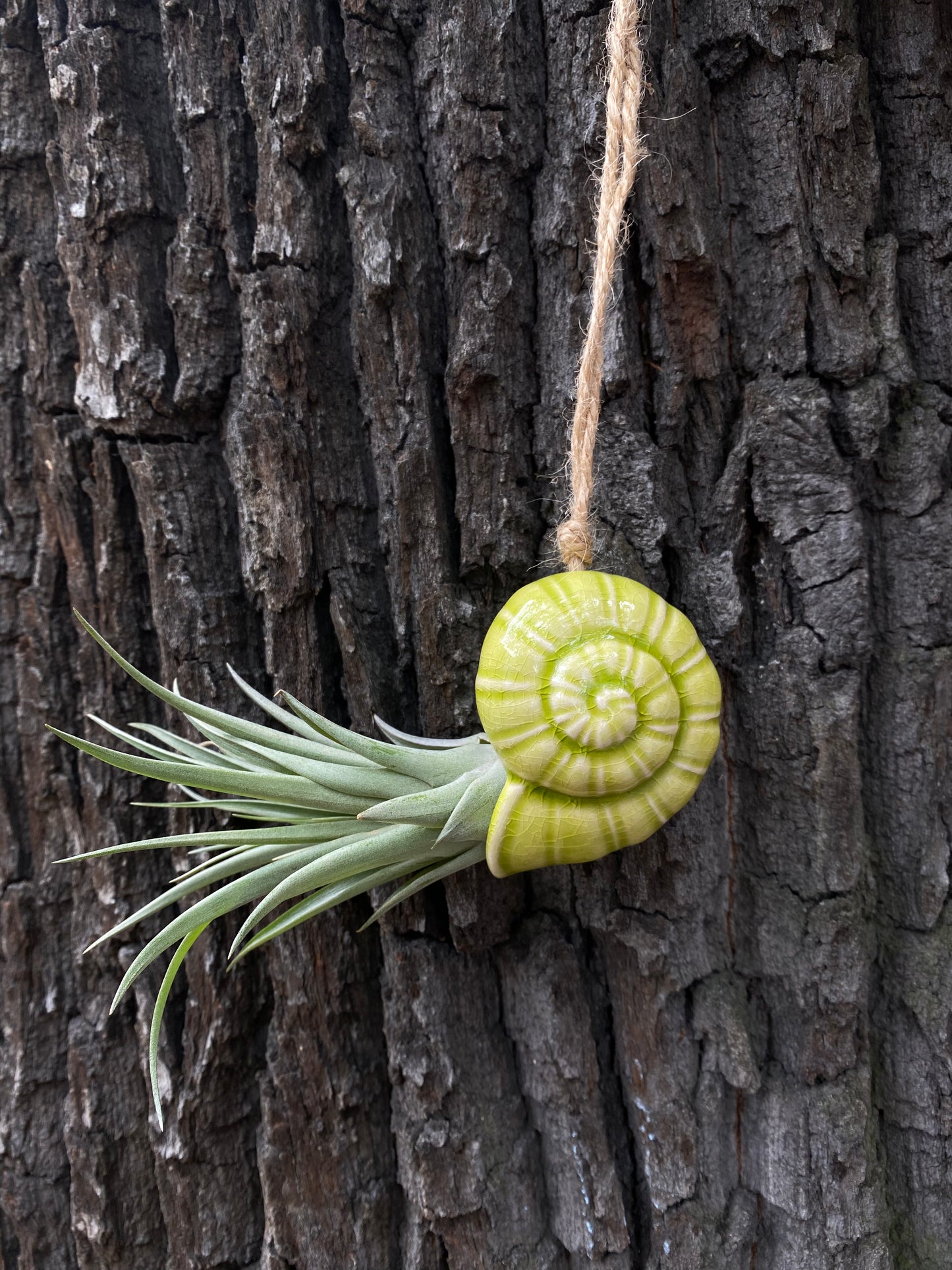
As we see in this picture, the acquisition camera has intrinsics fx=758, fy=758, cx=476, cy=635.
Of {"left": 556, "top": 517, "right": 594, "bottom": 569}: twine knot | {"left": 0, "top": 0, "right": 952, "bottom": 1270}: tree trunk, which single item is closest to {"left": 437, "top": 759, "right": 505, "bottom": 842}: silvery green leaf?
{"left": 0, "top": 0, "right": 952, "bottom": 1270}: tree trunk

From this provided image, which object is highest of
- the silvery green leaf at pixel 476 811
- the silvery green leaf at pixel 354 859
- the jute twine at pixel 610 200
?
the jute twine at pixel 610 200

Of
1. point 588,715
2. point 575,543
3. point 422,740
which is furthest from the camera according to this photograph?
point 422,740

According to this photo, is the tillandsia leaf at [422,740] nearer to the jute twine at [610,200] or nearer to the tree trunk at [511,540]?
the tree trunk at [511,540]

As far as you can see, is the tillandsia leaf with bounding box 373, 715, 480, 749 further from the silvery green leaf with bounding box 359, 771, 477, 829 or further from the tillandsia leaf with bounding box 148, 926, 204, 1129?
the tillandsia leaf with bounding box 148, 926, 204, 1129

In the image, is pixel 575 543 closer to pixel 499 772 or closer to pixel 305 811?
pixel 499 772

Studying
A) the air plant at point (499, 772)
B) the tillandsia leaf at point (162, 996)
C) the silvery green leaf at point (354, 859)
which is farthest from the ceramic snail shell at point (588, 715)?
the tillandsia leaf at point (162, 996)

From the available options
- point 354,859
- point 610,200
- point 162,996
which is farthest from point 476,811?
point 610,200

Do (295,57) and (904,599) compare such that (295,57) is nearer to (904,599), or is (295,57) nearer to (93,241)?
(93,241)
